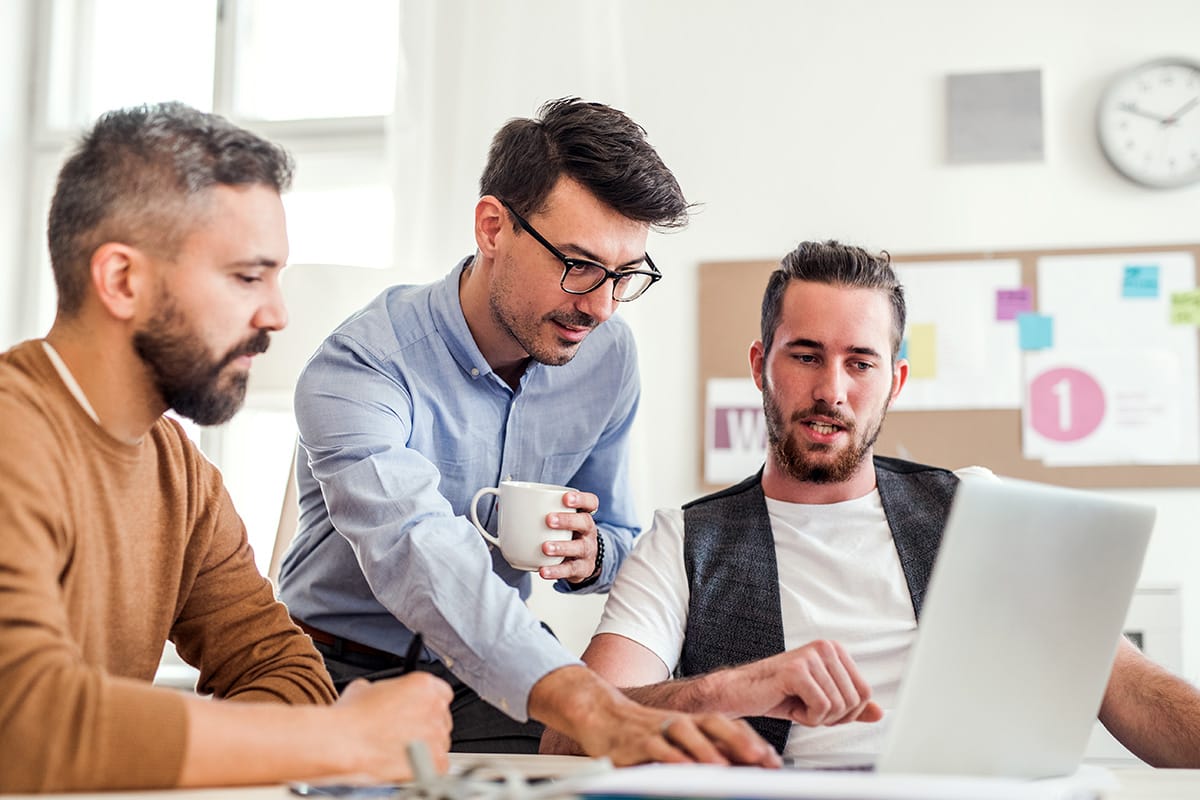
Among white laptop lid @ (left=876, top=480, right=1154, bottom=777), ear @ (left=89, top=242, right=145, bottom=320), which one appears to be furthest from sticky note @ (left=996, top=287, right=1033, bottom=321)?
ear @ (left=89, top=242, right=145, bottom=320)

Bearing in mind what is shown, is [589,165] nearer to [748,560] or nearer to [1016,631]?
[748,560]

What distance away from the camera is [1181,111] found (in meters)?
3.08

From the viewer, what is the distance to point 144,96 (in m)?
3.89

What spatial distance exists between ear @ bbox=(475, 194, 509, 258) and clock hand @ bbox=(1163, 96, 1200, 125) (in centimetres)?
212

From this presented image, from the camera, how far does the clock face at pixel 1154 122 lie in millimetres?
3059

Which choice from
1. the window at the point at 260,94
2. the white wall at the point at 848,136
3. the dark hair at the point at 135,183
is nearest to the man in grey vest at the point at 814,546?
the dark hair at the point at 135,183

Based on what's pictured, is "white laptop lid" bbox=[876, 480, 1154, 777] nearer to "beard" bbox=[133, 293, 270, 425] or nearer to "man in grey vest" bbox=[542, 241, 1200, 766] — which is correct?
"man in grey vest" bbox=[542, 241, 1200, 766]

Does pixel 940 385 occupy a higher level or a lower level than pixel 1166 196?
lower

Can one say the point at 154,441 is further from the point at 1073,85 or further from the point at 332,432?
the point at 1073,85

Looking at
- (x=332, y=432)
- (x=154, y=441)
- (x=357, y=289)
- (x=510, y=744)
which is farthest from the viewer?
(x=357, y=289)

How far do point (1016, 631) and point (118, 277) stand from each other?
2.83 feet

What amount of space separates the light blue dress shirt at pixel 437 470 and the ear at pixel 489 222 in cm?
9

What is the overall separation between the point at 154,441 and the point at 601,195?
70 cm

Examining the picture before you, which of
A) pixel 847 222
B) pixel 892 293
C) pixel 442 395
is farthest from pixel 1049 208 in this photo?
pixel 442 395
